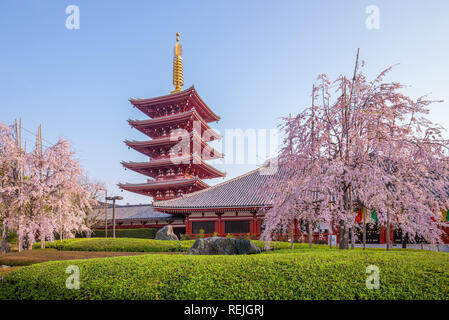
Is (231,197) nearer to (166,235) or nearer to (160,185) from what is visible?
(166,235)

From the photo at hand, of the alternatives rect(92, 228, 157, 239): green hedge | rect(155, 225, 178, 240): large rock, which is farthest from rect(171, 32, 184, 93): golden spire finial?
rect(155, 225, 178, 240): large rock

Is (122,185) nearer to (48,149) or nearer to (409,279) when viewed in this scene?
(48,149)

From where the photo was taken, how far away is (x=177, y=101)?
1277 inches

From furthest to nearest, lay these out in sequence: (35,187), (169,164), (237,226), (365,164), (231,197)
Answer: (169,164)
(231,197)
(237,226)
(35,187)
(365,164)

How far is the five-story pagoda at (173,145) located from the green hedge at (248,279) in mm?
21350

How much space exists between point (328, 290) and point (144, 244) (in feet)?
44.3

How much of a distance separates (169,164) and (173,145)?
240cm

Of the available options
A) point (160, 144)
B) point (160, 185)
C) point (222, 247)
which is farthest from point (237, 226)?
point (160, 144)

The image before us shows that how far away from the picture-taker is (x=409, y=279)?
5746 mm

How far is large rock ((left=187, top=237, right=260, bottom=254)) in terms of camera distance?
34.4ft

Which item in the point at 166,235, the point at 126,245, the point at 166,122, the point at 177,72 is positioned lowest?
the point at 166,235

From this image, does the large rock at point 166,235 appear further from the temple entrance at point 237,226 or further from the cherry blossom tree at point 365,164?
the cherry blossom tree at point 365,164
